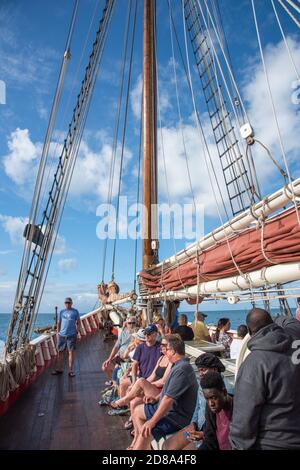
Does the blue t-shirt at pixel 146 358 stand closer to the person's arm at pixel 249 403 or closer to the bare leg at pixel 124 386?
the bare leg at pixel 124 386

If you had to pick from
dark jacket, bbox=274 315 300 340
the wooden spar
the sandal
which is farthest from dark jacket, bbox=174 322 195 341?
the wooden spar

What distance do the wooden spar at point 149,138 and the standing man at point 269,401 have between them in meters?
5.53

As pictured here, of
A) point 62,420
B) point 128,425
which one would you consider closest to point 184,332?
point 128,425

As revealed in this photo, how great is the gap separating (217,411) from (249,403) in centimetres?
55

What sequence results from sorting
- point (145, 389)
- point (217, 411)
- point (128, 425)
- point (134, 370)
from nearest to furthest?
1. point (217, 411)
2. point (145, 389)
3. point (128, 425)
4. point (134, 370)

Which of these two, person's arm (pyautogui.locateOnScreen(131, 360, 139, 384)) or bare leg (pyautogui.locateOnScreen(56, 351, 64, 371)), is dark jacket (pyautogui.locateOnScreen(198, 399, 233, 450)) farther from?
bare leg (pyautogui.locateOnScreen(56, 351, 64, 371))

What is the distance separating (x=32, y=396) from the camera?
4289 mm

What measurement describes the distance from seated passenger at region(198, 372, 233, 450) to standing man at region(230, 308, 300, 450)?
0.36m

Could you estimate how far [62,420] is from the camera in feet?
11.2

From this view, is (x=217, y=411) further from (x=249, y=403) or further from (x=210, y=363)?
(x=249, y=403)

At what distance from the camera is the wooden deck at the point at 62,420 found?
2873 millimetres
